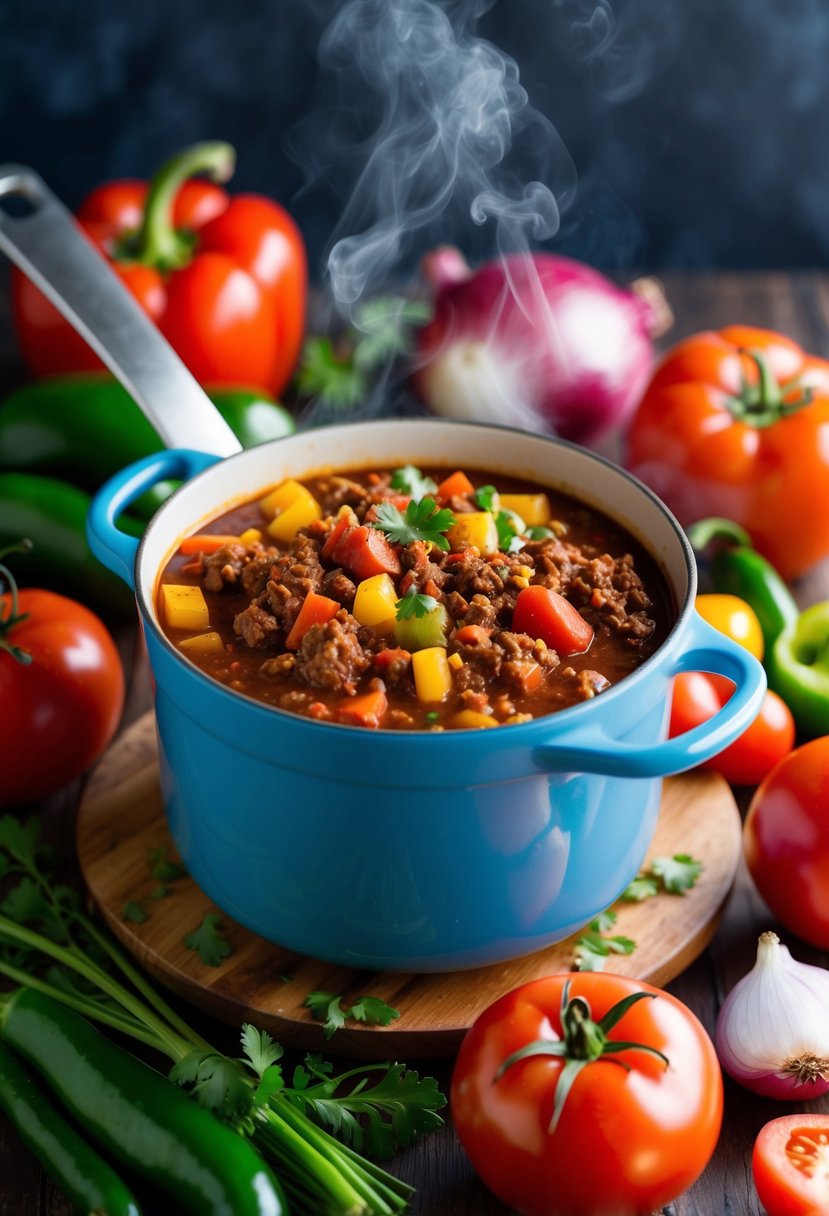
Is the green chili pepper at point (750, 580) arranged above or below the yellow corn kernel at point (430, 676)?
below

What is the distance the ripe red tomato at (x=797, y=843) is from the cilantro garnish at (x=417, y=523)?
829 mm

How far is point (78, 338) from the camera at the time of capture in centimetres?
448

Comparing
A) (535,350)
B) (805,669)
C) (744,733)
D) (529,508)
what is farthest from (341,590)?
(535,350)

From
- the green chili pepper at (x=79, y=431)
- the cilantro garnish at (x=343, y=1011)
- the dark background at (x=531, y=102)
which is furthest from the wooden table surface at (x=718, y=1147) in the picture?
the dark background at (x=531, y=102)

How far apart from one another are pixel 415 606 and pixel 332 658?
0.62 ft

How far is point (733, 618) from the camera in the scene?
3270mm

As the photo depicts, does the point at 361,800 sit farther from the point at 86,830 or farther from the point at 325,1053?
the point at 86,830

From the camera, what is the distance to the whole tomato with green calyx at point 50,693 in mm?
2928

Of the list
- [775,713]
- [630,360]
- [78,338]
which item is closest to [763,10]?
[630,360]

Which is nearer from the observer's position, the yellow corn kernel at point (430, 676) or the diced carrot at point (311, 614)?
the yellow corn kernel at point (430, 676)

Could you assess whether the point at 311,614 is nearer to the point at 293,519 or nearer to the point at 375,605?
the point at 375,605

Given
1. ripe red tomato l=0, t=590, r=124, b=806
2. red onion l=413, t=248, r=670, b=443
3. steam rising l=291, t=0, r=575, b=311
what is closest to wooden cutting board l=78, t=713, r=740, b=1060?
ripe red tomato l=0, t=590, r=124, b=806

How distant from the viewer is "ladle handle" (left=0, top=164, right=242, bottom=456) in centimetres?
312

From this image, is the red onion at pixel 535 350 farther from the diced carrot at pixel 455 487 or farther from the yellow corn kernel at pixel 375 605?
the yellow corn kernel at pixel 375 605
